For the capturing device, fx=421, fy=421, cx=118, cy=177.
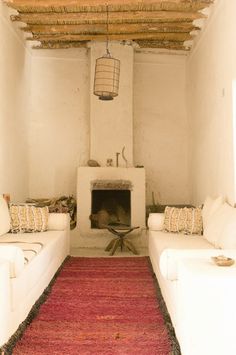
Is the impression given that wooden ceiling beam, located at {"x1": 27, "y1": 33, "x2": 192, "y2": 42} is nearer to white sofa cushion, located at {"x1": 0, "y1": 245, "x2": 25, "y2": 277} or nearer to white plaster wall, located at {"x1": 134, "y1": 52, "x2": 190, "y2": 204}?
white plaster wall, located at {"x1": 134, "y1": 52, "x2": 190, "y2": 204}

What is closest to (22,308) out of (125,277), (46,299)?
(46,299)

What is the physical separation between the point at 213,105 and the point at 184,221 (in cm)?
160

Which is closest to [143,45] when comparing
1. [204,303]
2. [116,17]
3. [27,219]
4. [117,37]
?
[117,37]

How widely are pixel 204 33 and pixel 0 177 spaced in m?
3.52

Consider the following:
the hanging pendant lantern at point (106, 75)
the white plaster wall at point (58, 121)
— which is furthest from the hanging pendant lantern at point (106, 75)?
the white plaster wall at point (58, 121)

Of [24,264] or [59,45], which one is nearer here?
[24,264]

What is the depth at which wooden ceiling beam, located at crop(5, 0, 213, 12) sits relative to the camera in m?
5.21

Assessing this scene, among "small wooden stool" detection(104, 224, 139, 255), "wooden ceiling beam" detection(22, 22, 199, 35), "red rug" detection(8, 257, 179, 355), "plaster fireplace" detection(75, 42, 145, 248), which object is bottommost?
"red rug" detection(8, 257, 179, 355)

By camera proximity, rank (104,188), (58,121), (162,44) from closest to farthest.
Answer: (104,188) < (162,44) < (58,121)

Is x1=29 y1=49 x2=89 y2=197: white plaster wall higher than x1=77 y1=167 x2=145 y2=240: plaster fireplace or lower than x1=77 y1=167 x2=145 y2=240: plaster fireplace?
higher

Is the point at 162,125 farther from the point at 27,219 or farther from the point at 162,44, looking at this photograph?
Answer: the point at 27,219

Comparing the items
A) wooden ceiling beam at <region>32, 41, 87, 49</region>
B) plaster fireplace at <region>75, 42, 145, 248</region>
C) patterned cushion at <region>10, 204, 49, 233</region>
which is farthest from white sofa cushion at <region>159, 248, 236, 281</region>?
wooden ceiling beam at <region>32, 41, 87, 49</region>

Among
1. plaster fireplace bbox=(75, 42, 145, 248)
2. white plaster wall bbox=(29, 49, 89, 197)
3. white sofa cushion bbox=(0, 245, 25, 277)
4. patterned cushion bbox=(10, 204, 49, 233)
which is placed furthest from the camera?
white plaster wall bbox=(29, 49, 89, 197)

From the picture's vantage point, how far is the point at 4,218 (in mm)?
4738
